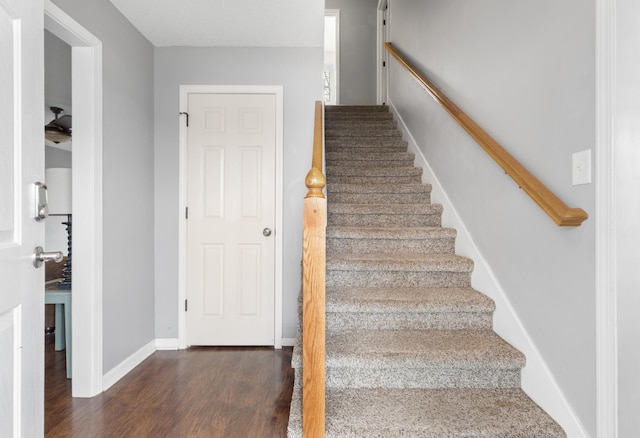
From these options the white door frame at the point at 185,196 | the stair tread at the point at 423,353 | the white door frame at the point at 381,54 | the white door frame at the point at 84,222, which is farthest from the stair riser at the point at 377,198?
the white door frame at the point at 381,54

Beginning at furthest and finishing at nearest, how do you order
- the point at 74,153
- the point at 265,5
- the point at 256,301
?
1. the point at 256,301
2. the point at 265,5
3. the point at 74,153

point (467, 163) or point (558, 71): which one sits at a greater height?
point (558, 71)

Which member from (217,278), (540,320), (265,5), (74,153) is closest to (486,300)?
(540,320)

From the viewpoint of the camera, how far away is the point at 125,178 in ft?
8.67

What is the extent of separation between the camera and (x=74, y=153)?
227 centimetres

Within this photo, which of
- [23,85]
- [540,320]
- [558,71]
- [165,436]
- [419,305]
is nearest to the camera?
[23,85]

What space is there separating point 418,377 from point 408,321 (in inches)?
12.5

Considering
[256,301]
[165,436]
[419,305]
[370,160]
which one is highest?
[370,160]

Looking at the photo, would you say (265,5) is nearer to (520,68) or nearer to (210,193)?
(210,193)

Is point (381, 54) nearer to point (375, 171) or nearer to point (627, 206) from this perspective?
point (375, 171)

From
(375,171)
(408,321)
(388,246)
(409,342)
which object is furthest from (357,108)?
(409,342)

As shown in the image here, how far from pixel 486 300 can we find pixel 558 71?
113 centimetres

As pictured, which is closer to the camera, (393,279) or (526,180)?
(526,180)

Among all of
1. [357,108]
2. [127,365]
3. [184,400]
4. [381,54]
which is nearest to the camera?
[184,400]
